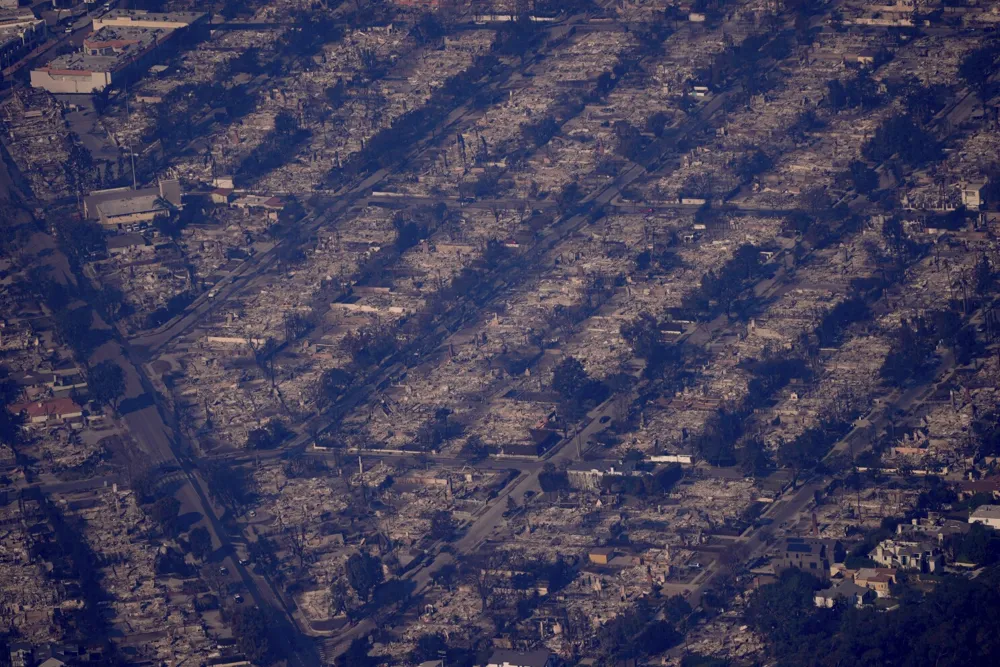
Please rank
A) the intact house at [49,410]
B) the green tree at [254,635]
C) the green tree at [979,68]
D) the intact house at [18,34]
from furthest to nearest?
the intact house at [18,34], the green tree at [979,68], the intact house at [49,410], the green tree at [254,635]

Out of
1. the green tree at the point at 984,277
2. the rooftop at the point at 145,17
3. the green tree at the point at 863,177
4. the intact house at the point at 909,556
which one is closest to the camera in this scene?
the intact house at the point at 909,556

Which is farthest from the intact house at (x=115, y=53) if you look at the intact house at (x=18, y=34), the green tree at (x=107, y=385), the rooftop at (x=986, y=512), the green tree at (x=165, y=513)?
the rooftop at (x=986, y=512)

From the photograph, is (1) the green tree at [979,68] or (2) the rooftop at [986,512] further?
(1) the green tree at [979,68]

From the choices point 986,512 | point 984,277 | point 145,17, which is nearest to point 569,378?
point 984,277

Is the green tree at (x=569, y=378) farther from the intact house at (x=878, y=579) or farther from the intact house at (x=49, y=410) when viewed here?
the intact house at (x=878, y=579)

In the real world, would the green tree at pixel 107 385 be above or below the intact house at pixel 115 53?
below

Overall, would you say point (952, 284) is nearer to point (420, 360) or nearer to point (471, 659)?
point (420, 360)

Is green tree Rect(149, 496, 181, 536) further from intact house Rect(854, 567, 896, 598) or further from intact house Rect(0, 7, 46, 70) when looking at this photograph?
intact house Rect(0, 7, 46, 70)

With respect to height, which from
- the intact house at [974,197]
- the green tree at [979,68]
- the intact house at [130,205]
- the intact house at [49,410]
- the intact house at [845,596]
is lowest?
the intact house at [845,596]
